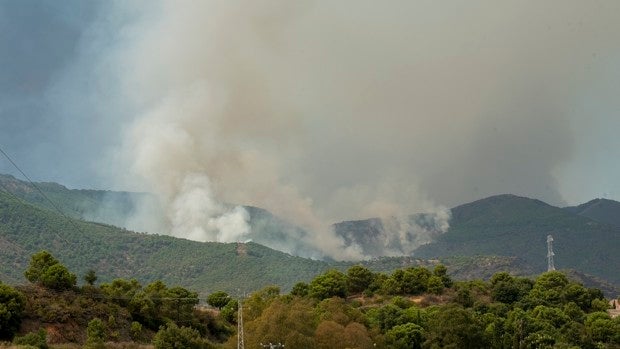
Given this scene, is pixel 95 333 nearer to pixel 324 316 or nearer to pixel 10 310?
pixel 10 310

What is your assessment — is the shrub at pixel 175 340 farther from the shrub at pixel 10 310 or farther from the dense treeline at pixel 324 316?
the shrub at pixel 10 310

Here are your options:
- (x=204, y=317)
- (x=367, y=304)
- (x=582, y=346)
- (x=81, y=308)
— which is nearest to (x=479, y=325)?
(x=582, y=346)

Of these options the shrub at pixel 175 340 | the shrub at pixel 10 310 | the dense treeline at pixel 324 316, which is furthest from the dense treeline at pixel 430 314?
the shrub at pixel 10 310

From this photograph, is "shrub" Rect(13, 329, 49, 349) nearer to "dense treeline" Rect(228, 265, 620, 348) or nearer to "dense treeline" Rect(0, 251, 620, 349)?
"dense treeline" Rect(0, 251, 620, 349)

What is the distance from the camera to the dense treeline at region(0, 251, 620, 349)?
76.4 meters

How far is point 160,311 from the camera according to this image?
9806cm

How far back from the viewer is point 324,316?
88812 mm

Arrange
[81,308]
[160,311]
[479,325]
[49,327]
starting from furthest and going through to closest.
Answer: [160,311]
[479,325]
[81,308]
[49,327]

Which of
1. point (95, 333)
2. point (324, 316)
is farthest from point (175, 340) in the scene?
point (324, 316)

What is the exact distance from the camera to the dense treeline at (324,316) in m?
76.4

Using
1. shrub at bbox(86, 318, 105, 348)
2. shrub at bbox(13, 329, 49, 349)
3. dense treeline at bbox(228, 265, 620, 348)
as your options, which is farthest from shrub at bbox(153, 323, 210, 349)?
shrub at bbox(13, 329, 49, 349)

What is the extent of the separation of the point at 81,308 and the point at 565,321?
219ft

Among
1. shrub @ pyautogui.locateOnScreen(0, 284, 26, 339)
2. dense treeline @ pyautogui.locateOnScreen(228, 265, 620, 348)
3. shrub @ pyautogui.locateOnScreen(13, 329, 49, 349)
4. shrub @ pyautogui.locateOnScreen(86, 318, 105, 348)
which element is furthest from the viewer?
dense treeline @ pyautogui.locateOnScreen(228, 265, 620, 348)

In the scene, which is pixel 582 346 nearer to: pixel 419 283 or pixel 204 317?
pixel 419 283
